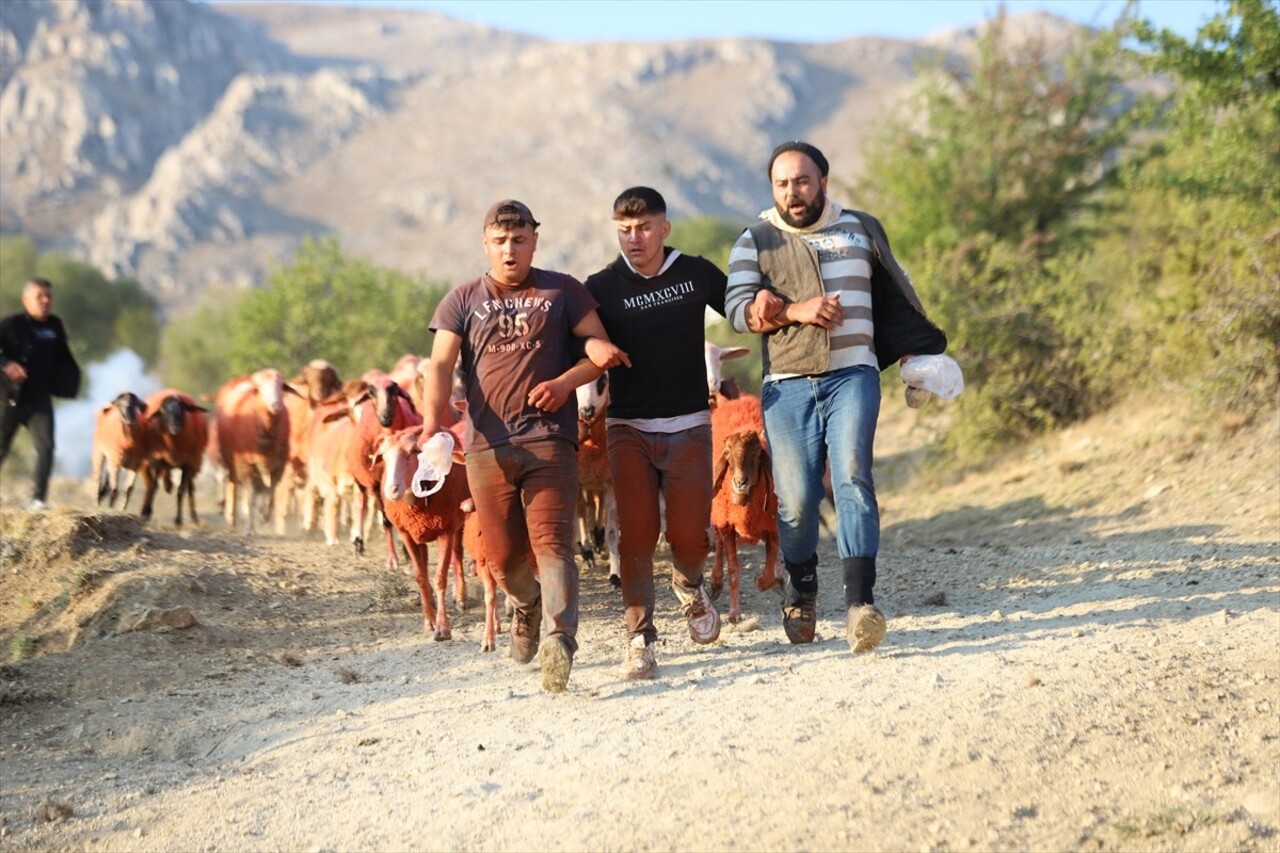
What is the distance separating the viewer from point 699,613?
7543mm

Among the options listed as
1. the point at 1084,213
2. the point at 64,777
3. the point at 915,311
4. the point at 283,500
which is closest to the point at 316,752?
the point at 64,777

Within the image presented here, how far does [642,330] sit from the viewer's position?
23.4 feet

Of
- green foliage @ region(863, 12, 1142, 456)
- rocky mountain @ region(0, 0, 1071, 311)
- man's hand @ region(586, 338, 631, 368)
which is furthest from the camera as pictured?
rocky mountain @ region(0, 0, 1071, 311)

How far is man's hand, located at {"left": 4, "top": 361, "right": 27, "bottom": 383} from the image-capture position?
12648mm

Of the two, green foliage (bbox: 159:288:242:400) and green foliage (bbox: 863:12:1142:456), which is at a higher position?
green foliage (bbox: 159:288:242:400)

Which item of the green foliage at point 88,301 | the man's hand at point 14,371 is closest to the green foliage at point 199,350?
the green foliage at point 88,301

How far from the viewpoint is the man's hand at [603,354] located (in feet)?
22.1

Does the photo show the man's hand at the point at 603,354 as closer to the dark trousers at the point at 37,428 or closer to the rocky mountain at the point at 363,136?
the dark trousers at the point at 37,428

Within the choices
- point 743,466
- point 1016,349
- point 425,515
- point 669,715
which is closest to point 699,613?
point 669,715

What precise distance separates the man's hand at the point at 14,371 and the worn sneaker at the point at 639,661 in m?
7.83

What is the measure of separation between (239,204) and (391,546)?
113967 millimetres

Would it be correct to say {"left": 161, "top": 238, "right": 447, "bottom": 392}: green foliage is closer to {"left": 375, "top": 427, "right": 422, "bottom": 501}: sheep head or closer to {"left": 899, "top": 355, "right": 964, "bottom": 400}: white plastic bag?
{"left": 375, "top": 427, "right": 422, "bottom": 501}: sheep head

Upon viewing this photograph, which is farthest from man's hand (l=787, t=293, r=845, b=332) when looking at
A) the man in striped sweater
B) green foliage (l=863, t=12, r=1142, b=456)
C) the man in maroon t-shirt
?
green foliage (l=863, t=12, r=1142, b=456)

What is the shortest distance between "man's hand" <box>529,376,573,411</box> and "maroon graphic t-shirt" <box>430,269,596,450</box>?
0.26 ft
